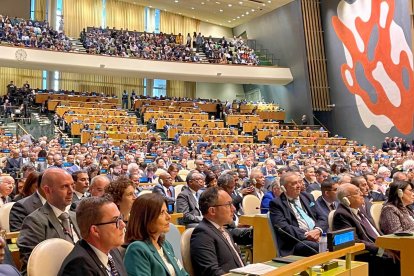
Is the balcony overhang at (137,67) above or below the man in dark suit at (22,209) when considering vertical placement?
above

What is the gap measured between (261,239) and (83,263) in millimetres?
3311

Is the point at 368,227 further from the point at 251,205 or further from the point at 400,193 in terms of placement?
the point at 251,205

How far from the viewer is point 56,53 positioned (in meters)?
21.6

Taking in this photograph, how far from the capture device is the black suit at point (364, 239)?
4605 millimetres

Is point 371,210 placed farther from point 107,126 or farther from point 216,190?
point 107,126

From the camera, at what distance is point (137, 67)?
76.1 ft

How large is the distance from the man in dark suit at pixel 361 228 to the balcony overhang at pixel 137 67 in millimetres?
17975

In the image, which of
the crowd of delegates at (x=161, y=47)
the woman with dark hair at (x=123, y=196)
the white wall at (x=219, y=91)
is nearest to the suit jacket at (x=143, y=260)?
the woman with dark hair at (x=123, y=196)

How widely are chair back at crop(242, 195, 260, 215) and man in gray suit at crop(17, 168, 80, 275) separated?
3052 mm

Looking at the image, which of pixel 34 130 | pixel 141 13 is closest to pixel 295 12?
pixel 141 13

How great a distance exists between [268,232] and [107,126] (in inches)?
524

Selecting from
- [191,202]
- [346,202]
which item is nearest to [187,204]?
[191,202]

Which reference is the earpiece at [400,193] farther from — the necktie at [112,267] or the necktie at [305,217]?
the necktie at [112,267]

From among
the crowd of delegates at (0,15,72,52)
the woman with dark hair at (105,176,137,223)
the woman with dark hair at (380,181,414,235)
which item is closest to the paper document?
the woman with dark hair at (105,176,137,223)
